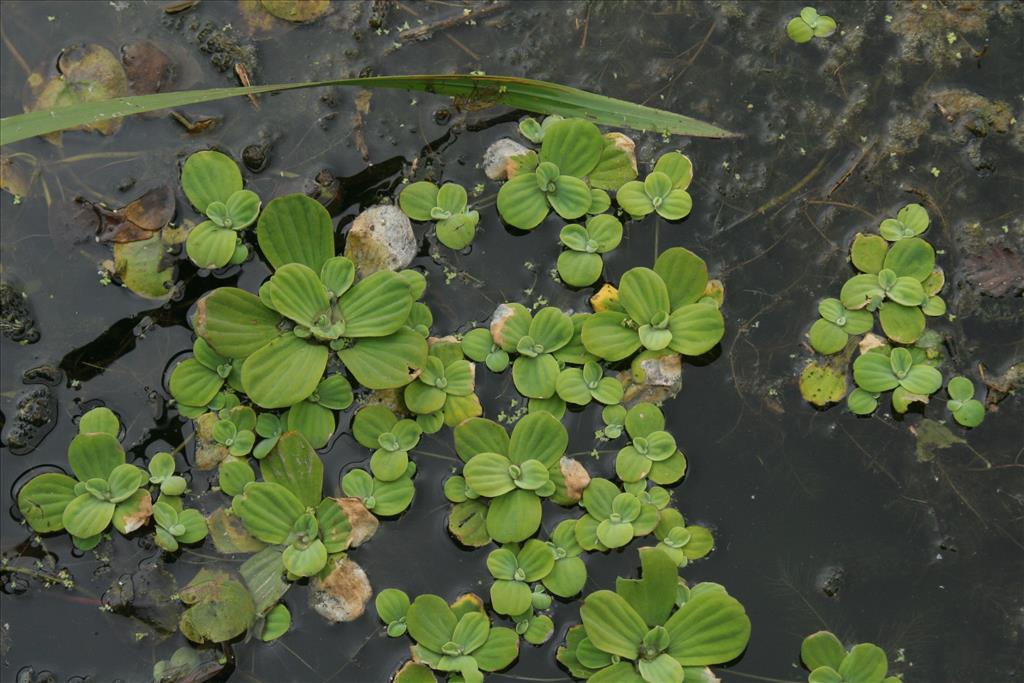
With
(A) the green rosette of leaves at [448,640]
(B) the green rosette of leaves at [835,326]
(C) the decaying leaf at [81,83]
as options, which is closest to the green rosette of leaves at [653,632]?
(A) the green rosette of leaves at [448,640]

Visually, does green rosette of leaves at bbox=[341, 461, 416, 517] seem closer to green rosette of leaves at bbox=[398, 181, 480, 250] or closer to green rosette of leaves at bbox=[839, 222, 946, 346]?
green rosette of leaves at bbox=[398, 181, 480, 250]

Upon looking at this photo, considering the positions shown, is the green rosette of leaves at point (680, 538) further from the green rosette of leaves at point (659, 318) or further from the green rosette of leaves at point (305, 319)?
the green rosette of leaves at point (305, 319)

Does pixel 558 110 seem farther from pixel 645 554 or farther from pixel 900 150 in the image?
pixel 645 554

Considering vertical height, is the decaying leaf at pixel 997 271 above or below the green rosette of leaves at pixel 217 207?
below

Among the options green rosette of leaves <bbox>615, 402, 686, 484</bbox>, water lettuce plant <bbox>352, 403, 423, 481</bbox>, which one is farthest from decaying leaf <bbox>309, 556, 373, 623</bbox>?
green rosette of leaves <bbox>615, 402, 686, 484</bbox>

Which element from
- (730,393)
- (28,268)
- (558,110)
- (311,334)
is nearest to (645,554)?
(730,393)

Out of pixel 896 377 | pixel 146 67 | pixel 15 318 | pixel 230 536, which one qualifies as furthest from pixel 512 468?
pixel 146 67
